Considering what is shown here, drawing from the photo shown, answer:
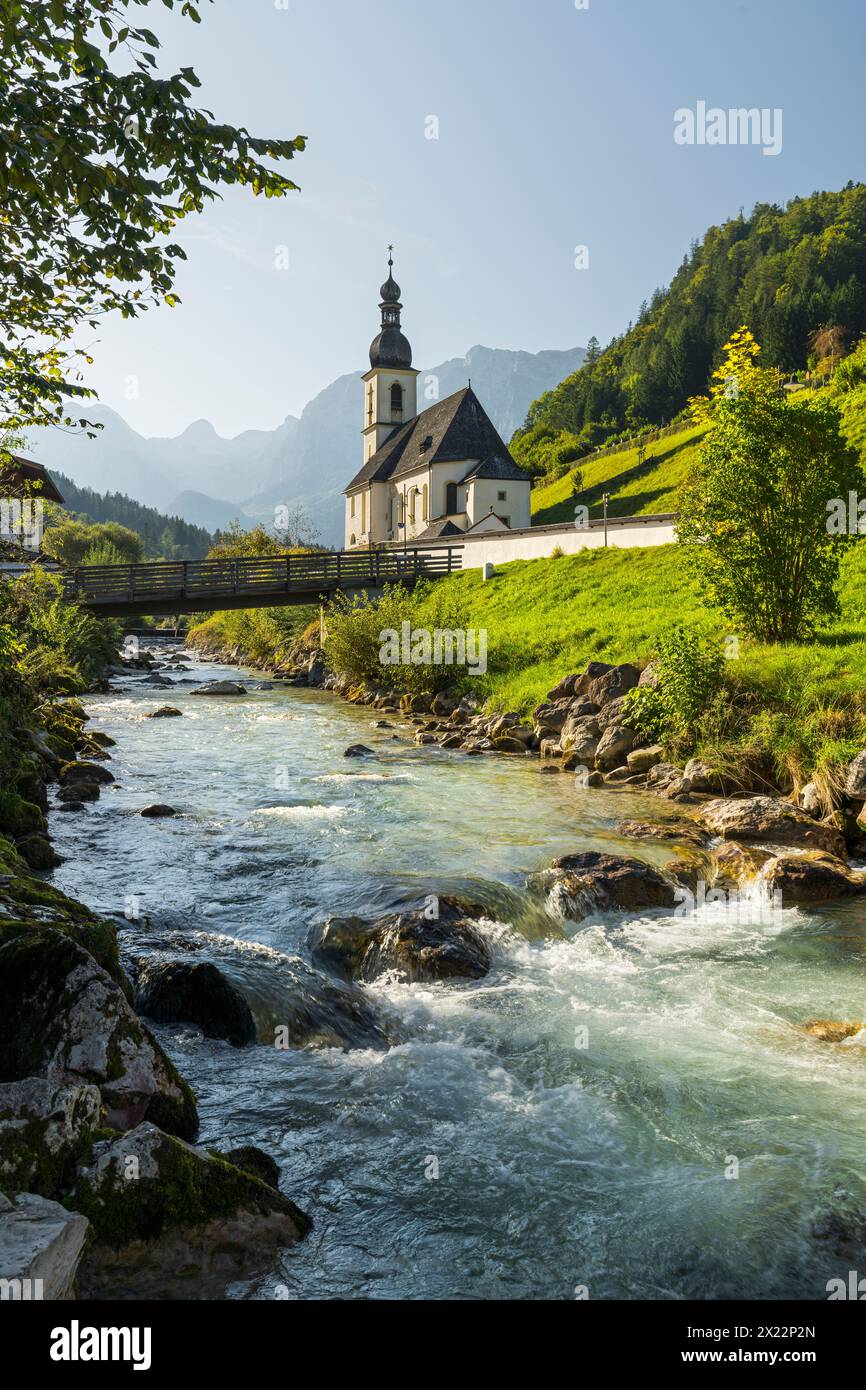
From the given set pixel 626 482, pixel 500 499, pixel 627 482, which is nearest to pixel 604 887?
pixel 500 499

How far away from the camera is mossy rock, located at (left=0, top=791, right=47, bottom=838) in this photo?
10.8 metres

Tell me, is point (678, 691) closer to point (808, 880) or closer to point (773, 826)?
point (773, 826)

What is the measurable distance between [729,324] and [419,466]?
6300 centimetres

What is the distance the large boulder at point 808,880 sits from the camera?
1027 cm

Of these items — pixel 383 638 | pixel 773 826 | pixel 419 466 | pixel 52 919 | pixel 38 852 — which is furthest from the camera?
pixel 419 466

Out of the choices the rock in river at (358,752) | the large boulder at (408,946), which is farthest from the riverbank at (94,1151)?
the rock in river at (358,752)

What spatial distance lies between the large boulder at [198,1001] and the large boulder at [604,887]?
13.8ft

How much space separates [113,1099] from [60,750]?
13.9 metres

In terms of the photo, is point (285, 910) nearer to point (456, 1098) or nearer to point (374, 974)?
point (374, 974)

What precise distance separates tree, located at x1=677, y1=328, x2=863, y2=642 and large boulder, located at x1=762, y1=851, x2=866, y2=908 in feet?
26.0

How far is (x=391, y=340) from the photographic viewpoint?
284ft

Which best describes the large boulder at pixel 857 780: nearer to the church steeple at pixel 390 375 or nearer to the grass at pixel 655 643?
the grass at pixel 655 643

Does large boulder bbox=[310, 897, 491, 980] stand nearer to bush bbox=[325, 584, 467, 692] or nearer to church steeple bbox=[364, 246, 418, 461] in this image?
bush bbox=[325, 584, 467, 692]
